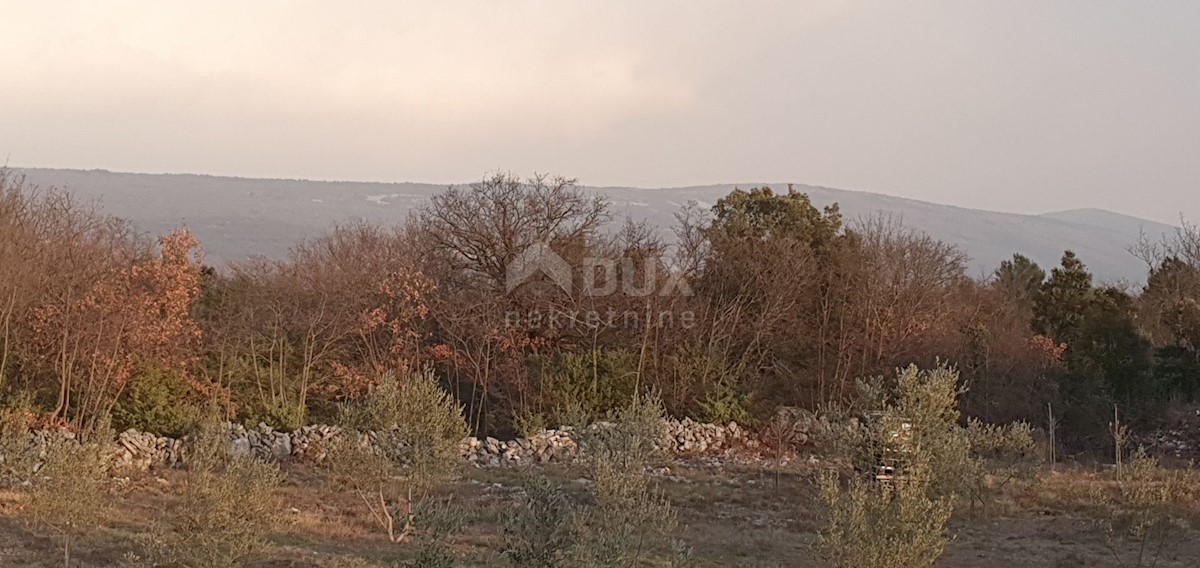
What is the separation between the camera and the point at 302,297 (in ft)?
92.1

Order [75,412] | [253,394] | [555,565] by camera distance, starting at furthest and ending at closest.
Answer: [253,394] → [75,412] → [555,565]

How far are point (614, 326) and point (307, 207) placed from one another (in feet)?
307

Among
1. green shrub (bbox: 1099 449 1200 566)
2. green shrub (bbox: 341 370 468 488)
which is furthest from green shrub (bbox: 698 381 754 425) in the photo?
green shrub (bbox: 341 370 468 488)

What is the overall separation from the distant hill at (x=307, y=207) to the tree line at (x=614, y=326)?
42993mm

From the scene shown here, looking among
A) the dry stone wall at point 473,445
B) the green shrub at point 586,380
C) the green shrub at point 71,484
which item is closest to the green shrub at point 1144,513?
the dry stone wall at point 473,445

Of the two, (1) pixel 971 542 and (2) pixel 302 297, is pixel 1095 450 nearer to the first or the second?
(1) pixel 971 542

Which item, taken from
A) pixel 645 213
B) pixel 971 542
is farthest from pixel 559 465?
pixel 645 213

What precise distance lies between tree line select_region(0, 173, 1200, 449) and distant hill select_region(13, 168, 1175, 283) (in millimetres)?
42993

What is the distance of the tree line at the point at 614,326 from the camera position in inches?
1094

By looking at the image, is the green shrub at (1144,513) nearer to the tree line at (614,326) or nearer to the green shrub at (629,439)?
the green shrub at (629,439)

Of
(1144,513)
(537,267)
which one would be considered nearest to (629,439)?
(1144,513)

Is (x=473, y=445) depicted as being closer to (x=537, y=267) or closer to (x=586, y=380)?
(x=586, y=380)

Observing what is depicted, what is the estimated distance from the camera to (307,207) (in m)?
116

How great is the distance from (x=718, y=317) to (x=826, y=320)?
3.28 m
